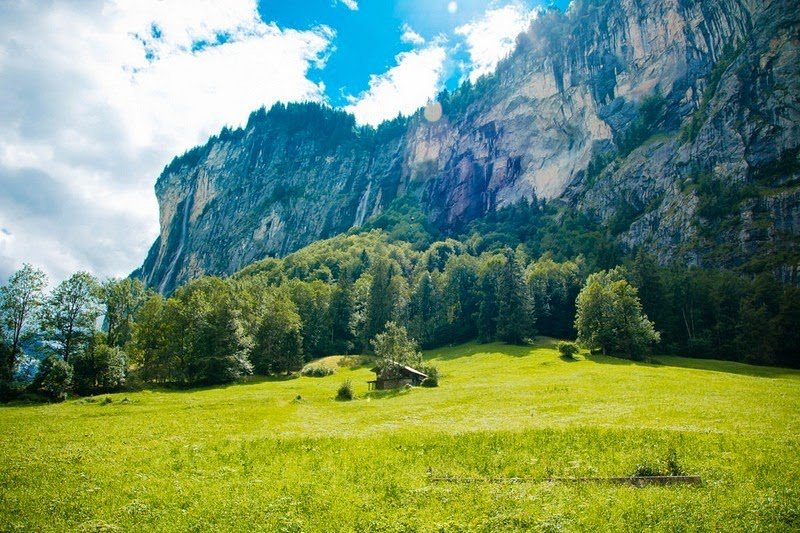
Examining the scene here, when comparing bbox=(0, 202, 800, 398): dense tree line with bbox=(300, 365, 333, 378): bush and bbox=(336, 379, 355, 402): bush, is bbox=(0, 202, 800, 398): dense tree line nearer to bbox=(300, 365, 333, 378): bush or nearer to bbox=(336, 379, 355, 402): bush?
bbox=(300, 365, 333, 378): bush

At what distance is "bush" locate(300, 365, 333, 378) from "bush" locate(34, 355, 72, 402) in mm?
35846

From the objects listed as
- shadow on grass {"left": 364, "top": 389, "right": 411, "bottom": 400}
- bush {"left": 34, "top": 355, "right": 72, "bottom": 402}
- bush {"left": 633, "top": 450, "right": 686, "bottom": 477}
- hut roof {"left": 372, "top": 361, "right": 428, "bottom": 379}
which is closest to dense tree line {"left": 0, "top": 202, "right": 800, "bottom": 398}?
bush {"left": 34, "top": 355, "right": 72, "bottom": 402}

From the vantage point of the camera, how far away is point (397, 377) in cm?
6331

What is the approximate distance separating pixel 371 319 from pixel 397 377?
48.8m

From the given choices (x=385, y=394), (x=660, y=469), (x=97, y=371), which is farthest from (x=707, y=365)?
(x=97, y=371)

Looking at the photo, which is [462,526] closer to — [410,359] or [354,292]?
[410,359]

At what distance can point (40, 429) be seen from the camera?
33.4 metres

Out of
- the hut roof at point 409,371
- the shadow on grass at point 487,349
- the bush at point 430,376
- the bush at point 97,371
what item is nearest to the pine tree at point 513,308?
the shadow on grass at point 487,349

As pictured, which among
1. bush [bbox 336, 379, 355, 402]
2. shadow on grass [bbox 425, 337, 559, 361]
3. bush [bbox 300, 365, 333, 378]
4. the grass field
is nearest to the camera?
the grass field

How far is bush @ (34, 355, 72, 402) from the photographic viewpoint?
181 ft

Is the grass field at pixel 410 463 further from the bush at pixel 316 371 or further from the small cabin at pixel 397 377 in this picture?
the bush at pixel 316 371

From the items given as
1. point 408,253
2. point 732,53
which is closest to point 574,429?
point 408,253

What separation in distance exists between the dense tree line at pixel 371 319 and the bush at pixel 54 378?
0.44 ft

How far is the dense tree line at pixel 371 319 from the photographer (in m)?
64.2
